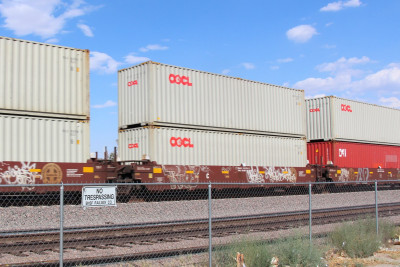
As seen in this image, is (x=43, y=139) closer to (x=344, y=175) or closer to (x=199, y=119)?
(x=199, y=119)

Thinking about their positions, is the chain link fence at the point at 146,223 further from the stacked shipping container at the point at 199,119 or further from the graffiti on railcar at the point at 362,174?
the graffiti on railcar at the point at 362,174

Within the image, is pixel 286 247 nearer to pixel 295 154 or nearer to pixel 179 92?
pixel 179 92

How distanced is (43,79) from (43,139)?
6.38 ft

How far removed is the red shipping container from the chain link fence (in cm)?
348

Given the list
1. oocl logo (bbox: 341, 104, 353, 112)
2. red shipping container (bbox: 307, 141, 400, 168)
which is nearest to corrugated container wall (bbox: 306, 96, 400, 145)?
oocl logo (bbox: 341, 104, 353, 112)

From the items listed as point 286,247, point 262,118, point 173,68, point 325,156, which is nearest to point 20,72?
point 173,68

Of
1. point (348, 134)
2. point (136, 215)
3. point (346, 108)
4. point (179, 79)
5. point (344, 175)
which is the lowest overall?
point (136, 215)

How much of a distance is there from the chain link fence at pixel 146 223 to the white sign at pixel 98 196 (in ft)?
0.05

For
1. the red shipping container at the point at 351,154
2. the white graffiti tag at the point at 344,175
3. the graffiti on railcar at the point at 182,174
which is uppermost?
the red shipping container at the point at 351,154

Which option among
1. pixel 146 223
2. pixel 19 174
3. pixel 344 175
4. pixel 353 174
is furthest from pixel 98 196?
pixel 353 174

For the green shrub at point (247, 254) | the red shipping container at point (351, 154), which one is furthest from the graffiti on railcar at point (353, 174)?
the green shrub at point (247, 254)

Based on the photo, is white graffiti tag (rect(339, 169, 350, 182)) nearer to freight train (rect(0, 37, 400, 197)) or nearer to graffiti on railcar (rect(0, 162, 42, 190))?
freight train (rect(0, 37, 400, 197))

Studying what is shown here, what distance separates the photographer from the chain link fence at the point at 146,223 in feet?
23.6

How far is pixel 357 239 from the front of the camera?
8.55 metres
